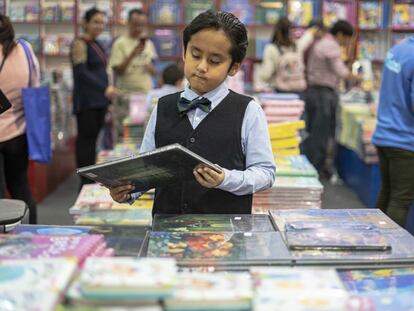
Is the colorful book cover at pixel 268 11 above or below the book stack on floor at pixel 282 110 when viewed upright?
above

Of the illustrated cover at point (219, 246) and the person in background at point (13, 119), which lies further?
the person in background at point (13, 119)

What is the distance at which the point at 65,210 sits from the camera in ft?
18.0

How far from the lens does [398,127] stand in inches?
145

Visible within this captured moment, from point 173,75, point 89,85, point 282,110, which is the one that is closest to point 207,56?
point 282,110

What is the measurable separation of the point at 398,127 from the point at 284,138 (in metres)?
0.60

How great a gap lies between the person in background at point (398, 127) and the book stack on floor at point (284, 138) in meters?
0.42

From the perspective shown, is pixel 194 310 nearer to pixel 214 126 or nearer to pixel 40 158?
pixel 214 126

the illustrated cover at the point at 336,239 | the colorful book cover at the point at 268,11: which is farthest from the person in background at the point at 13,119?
the colorful book cover at the point at 268,11

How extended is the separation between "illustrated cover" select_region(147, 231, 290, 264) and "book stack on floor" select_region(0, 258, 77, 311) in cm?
35

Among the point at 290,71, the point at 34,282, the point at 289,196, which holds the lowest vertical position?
the point at 289,196

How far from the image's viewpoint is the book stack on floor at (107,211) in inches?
130

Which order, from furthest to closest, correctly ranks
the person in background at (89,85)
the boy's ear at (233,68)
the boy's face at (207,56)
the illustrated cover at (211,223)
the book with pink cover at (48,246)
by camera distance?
the person in background at (89,85) → the boy's ear at (233,68) → the boy's face at (207,56) → the illustrated cover at (211,223) → the book with pink cover at (48,246)

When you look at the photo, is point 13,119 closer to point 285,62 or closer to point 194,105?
point 194,105

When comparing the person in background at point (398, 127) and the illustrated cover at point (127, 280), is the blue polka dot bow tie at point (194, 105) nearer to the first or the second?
the illustrated cover at point (127, 280)
